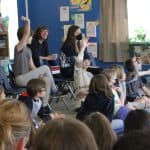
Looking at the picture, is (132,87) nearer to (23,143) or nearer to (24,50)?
(24,50)

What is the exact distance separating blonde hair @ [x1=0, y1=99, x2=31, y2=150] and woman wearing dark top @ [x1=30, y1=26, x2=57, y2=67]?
12.1 feet

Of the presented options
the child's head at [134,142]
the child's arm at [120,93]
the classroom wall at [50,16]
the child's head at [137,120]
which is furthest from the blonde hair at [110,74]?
the classroom wall at [50,16]

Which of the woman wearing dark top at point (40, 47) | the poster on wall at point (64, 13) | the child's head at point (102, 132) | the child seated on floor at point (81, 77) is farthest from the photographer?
the poster on wall at point (64, 13)

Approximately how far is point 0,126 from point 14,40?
6.10 m

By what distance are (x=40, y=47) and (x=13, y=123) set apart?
4043 mm

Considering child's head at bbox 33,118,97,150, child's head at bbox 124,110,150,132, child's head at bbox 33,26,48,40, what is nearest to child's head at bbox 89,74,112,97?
child's head at bbox 124,110,150,132

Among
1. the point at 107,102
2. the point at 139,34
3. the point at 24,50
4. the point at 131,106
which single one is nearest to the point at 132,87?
the point at 131,106

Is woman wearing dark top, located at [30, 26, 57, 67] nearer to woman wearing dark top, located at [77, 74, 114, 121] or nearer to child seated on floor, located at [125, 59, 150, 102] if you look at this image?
child seated on floor, located at [125, 59, 150, 102]

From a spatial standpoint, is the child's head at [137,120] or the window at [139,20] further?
the window at [139,20]

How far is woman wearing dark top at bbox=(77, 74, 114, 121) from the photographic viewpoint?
3814mm

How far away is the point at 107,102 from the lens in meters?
3.84

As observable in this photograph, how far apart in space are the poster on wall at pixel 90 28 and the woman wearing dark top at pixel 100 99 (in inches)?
153

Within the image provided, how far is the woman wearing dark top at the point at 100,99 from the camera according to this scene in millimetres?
3814

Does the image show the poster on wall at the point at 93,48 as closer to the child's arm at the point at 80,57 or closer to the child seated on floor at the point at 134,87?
the child's arm at the point at 80,57
